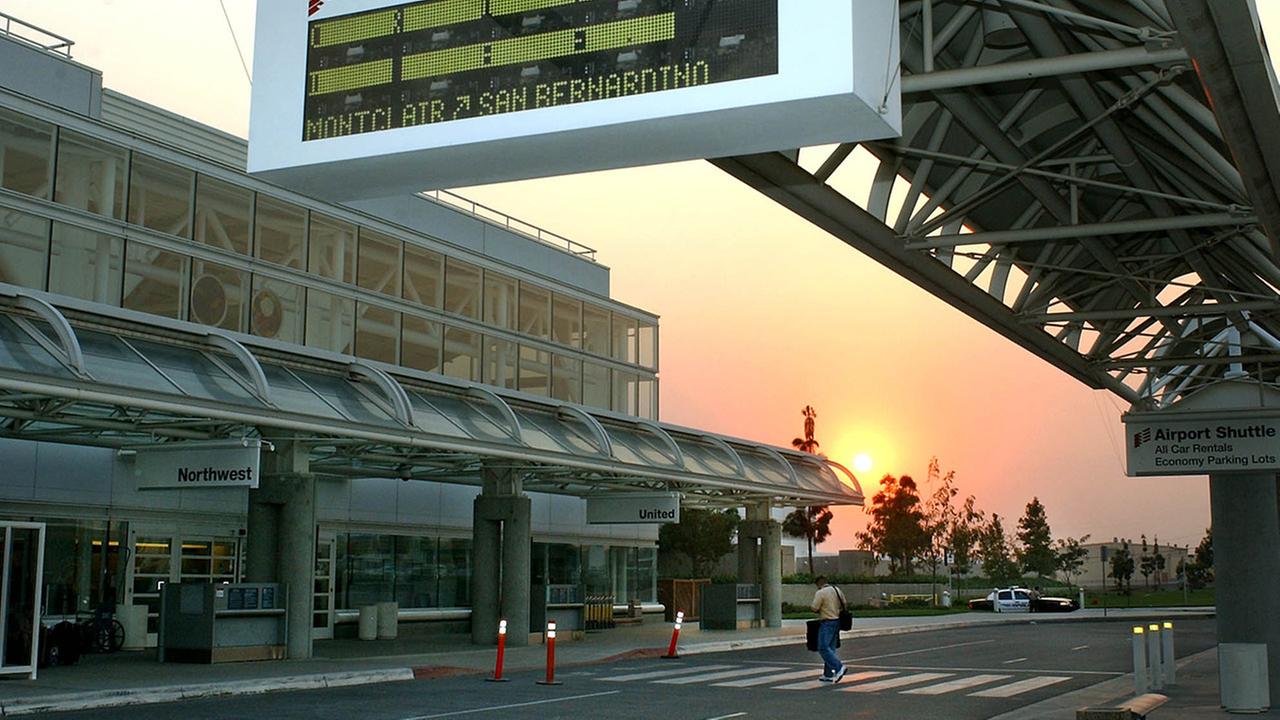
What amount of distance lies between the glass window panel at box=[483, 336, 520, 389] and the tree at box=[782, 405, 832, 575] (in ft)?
185

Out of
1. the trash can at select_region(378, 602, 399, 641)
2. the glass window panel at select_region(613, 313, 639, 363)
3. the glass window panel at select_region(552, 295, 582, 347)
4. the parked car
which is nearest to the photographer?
the trash can at select_region(378, 602, 399, 641)

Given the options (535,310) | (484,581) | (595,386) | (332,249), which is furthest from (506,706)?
(595,386)

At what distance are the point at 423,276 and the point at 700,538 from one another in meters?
55.1

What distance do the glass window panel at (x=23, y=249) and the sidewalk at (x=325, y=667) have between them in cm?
801

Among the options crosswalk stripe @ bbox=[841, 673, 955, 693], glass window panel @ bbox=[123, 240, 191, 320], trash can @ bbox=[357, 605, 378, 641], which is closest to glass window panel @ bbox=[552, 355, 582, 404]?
trash can @ bbox=[357, 605, 378, 641]

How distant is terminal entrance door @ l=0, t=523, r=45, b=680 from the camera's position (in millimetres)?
20016

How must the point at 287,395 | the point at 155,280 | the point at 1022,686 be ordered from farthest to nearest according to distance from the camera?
the point at 155,280
the point at 287,395
the point at 1022,686

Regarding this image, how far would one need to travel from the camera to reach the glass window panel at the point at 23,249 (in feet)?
91.1

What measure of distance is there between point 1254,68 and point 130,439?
24.7 metres

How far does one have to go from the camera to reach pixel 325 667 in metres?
23.3

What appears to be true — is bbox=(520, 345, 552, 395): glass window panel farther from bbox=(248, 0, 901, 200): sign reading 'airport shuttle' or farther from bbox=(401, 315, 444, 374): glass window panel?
bbox=(248, 0, 901, 200): sign reading 'airport shuttle'

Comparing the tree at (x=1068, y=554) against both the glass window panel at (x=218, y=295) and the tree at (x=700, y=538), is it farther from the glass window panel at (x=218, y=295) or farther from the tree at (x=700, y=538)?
the glass window panel at (x=218, y=295)

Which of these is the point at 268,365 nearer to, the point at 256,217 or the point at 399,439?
the point at 399,439

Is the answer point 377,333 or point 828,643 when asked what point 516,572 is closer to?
point 377,333
